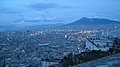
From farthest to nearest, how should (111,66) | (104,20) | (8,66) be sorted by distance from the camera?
(104,20) < (8,66) < (111,66)

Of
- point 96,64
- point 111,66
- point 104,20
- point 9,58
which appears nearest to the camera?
point 111,66

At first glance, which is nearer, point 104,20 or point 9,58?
point 9,58

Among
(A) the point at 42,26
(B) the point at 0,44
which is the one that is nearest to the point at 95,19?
(A) the point at 42,26

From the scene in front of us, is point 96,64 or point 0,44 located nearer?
point 96,64

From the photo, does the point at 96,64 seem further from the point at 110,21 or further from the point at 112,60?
the point at 110,21

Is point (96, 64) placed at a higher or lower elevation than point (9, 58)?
higher

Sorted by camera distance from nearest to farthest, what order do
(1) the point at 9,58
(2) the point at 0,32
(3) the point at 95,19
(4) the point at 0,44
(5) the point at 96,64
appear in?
(5) the point at 96,64 → (1) the point at 9,58 → (4) the point at 0,44 → (2) the point at 0,32 → (3) the point at 95,19

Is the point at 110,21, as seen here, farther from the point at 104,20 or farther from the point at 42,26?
the point at 42,26

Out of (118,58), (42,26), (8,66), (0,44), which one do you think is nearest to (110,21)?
(42,26)

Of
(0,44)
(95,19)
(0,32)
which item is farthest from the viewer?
(95,19)
